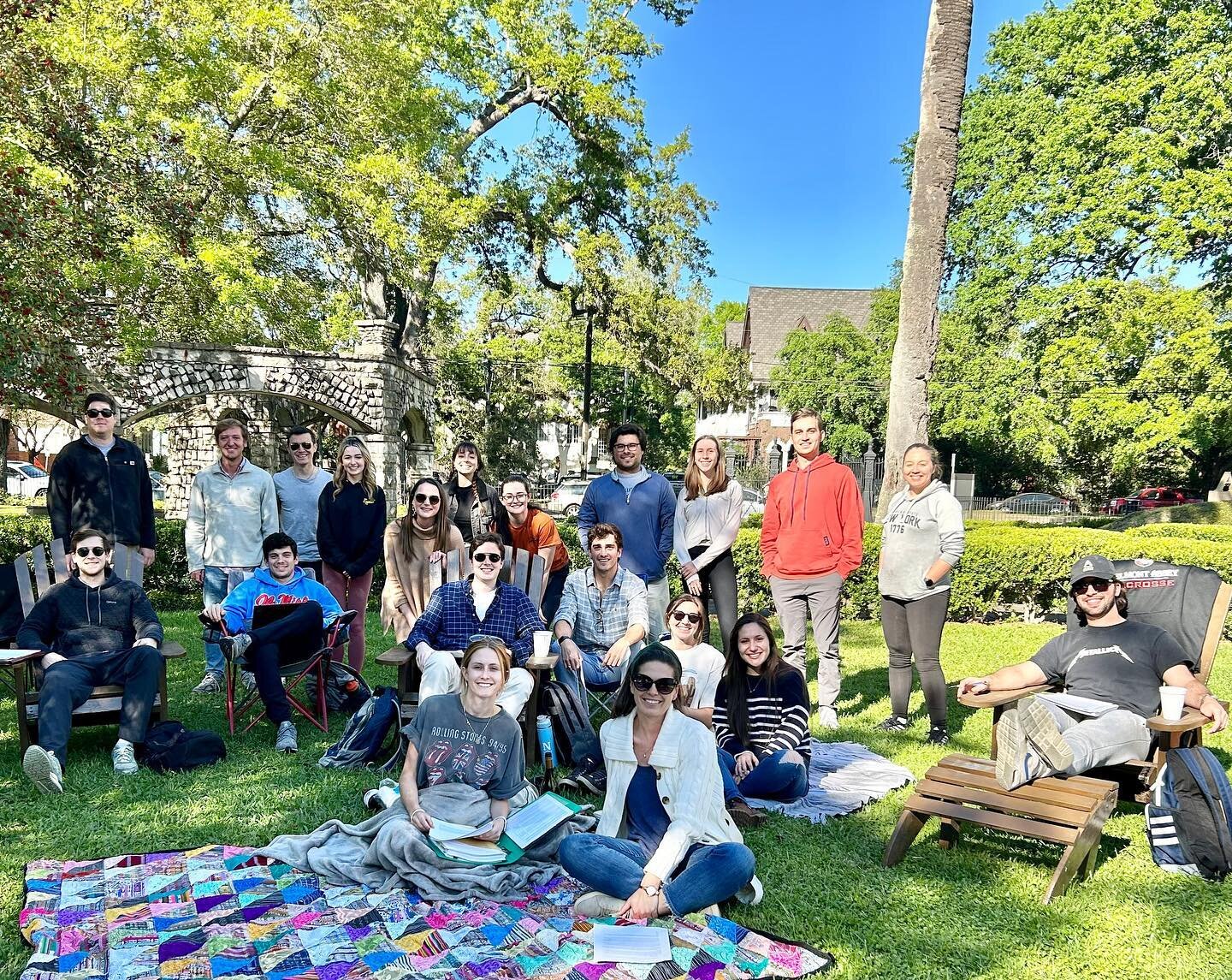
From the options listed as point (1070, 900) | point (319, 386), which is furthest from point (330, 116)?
point (1070, 900)

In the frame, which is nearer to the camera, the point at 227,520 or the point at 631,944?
the point at 631,944

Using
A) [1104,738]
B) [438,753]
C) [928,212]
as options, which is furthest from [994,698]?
[928,212]

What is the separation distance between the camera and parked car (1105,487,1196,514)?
1166 inches

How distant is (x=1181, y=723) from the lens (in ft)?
12.2

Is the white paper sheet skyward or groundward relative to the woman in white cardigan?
groundward

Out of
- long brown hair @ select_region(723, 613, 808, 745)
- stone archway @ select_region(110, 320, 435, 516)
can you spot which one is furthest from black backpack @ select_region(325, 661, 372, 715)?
stone archway @ select_region(110, 320, 435, 516)

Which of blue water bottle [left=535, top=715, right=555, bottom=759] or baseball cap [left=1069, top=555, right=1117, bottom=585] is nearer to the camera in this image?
baseball cap [left=1069, top=555, right=1117, bottom=585]

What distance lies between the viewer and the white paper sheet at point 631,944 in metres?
2.89

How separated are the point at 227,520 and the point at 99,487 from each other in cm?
88

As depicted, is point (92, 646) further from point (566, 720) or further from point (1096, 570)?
point (1096, 570)

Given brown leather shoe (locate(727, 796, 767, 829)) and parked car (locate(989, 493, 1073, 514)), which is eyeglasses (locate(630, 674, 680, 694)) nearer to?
brown leather shoe (locate(727, 796, 767, 829))

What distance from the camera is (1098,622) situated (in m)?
4.39

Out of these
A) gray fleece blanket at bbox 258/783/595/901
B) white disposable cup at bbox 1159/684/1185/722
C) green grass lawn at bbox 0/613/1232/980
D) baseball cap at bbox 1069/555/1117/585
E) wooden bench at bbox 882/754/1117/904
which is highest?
baseball cap at bbox 1069/555/1117/585

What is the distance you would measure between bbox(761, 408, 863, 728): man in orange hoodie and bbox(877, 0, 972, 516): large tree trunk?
8.63ft
